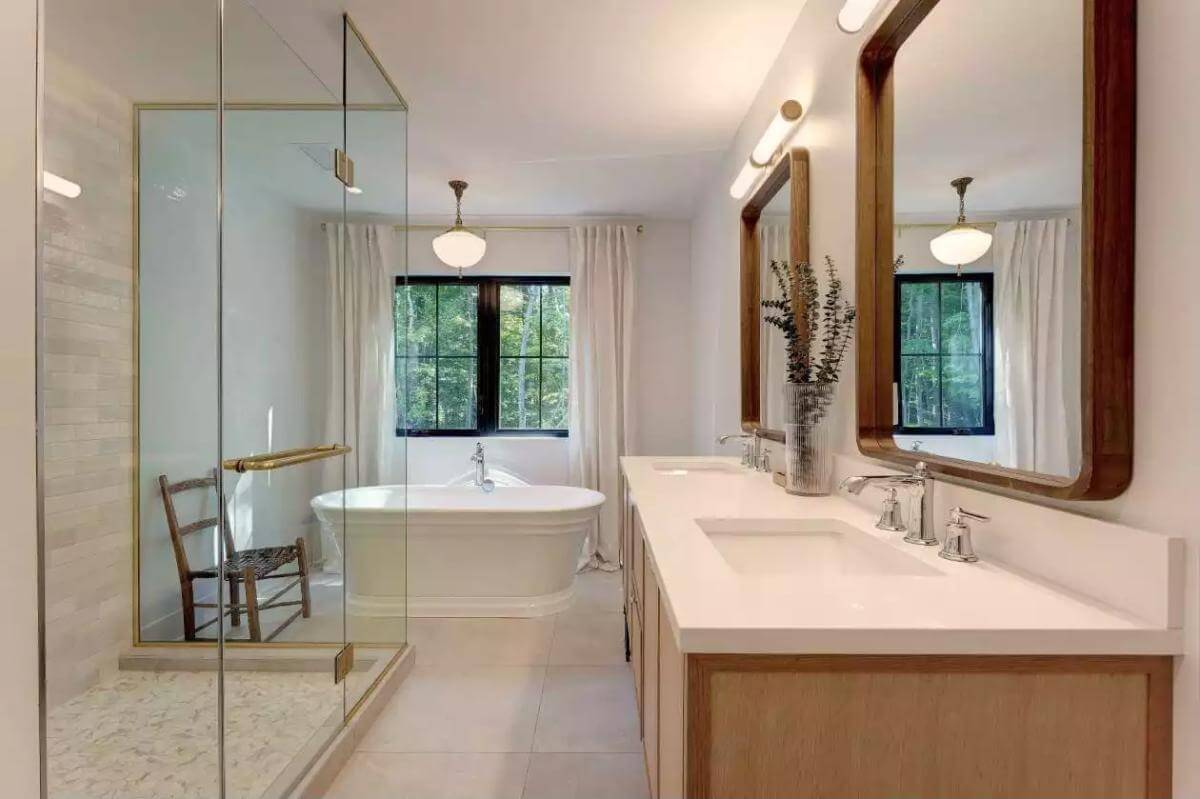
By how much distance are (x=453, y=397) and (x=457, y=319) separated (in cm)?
57

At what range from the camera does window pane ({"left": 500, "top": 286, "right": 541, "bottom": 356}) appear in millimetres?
4281

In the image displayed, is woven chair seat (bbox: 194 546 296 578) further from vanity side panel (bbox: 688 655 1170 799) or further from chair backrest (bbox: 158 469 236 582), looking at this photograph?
vanity side panel (bbox: 688 655 1170 799)

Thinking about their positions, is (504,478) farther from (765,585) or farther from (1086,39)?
(1086,39)

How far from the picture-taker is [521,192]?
12.0 feet

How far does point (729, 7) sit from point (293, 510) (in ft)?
7.39

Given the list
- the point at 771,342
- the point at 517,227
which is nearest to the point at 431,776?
the point at 771,342

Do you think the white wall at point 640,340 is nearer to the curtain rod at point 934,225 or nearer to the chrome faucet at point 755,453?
the chrome faucet at point 755,453

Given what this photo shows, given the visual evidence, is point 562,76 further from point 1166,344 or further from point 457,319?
point 457,319

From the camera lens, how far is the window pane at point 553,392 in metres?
4.29

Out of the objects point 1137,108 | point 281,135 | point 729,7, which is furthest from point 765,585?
point 281,135

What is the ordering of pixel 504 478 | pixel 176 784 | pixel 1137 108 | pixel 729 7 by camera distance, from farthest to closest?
pixel 504 478 → pixel 729 7 → pixel 176 784 → pixel 1137 108

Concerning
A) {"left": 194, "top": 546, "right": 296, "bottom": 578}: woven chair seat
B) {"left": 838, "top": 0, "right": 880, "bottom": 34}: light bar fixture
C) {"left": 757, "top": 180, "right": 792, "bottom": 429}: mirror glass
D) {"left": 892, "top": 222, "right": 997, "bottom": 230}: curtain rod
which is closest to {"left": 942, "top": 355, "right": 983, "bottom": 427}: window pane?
{"left": 892, "top": 222, "right": 997, "bottom": 230}: curtain rod

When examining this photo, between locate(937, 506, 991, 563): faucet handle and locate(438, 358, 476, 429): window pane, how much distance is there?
359cm

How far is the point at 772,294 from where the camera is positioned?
2.26 meters
